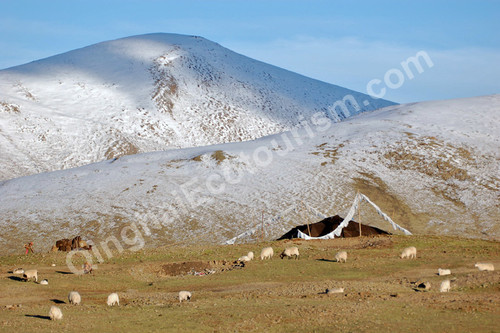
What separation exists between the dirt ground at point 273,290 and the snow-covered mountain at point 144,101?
76465 millimetres

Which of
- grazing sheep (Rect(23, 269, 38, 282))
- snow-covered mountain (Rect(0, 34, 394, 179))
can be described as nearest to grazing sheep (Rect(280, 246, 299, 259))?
grazing sheep (Rect(23, 269, 38, 282))

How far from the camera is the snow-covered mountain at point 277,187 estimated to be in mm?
57656

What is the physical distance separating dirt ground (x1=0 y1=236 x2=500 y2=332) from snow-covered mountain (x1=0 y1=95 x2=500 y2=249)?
18324 mm

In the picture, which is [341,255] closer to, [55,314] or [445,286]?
[445,286]

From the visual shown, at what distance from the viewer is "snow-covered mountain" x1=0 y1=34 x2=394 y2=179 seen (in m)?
120

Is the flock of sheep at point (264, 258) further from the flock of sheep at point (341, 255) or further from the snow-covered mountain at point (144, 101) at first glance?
the snow-covered mountain at point (144, 101)

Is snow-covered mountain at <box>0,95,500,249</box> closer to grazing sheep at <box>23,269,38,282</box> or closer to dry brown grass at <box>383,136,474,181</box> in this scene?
dry brown grass at <box>383,136,474,181</box>

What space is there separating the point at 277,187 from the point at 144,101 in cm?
8536

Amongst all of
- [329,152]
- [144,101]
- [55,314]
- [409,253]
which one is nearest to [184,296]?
[55,314]

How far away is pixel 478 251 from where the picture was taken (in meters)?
31.9

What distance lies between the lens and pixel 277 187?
66750 mm

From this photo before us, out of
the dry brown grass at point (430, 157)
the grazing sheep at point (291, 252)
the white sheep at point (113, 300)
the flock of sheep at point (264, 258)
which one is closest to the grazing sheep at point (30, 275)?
the flock of sheep at point (264, 258)

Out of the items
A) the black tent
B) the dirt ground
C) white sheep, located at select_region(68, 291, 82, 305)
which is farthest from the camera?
the black tent

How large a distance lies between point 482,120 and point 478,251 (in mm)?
58159
